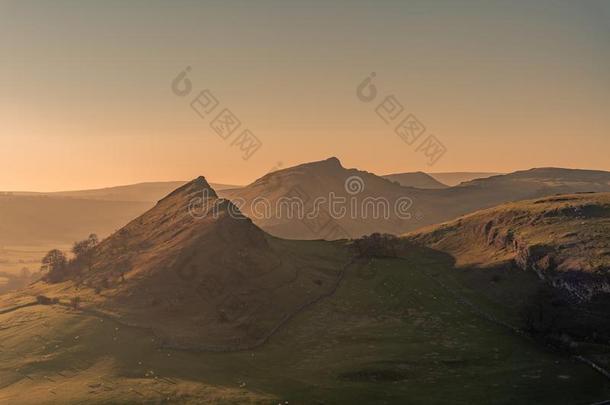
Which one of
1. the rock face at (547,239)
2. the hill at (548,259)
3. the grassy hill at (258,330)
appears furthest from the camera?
the rock face at (547,239)

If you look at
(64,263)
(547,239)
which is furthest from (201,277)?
(547,239)

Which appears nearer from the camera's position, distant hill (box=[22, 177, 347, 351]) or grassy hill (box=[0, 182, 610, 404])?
grassy hill (box=[0, 182, 610, 404])

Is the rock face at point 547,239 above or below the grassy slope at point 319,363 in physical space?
above

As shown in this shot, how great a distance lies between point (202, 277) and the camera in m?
104

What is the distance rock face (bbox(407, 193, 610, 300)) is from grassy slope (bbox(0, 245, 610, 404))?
19.5 meters

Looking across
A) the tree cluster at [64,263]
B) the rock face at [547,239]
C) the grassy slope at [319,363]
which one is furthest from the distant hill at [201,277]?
the rock face at [547,239]

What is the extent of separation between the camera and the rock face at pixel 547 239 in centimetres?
10614

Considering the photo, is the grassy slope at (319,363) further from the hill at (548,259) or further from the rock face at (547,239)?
the rock face at (547,239)

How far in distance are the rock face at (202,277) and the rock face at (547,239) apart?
44.1 m

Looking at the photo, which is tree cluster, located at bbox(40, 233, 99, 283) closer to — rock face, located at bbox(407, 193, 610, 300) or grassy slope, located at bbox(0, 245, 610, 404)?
grassy slope, located at bbox(0, 245, 610, 404)

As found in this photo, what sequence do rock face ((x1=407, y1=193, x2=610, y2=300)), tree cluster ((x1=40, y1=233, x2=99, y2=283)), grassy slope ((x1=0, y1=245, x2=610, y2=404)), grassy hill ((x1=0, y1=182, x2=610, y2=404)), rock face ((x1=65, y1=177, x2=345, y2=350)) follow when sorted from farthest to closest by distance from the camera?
1. tree cluster ((x1=40, y1=233, x2=99, y2=283))
2. rock face ((x1=407, y1=193, x2=610, y2=300))
3. rock face ((x1=65, y1=177, x2=345, y2=350))
4. grassy hill ((x1=0, y1=182, x2=610, y2=404))
5. grassy slope ((x1=0, y1=245, x2=610, y2=404))

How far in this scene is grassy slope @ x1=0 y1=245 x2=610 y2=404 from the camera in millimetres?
64000

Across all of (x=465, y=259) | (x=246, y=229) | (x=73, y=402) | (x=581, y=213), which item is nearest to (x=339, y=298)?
(x=246, y=229)

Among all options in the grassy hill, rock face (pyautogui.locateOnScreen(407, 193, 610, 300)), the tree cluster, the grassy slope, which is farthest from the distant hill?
rock face (pyautogui.locateOnScreen(407, 193, 610, 300))
